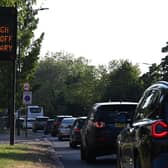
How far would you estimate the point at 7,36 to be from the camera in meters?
22.2

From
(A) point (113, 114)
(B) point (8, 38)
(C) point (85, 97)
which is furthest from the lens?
(C) point (85, 97)

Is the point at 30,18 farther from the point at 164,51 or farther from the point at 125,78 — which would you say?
the point at 125,78

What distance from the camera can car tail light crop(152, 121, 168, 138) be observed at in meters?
9.48

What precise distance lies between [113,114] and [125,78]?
67.9 metres

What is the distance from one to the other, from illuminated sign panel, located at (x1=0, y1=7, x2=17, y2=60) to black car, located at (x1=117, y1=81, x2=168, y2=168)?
11.0m

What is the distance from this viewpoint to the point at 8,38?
22.3 m

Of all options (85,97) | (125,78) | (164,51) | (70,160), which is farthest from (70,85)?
(70,160)

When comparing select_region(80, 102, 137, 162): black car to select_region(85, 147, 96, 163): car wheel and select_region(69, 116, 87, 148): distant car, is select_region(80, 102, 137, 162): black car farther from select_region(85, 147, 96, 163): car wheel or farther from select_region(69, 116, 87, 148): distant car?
select_region(69, 116, 87, 148): distant car

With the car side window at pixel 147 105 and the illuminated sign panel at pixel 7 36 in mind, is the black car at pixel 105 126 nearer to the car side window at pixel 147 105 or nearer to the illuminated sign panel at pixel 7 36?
the illuminated sign panel at pixel 7 36

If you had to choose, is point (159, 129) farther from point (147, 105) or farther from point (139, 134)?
point (147, 105)

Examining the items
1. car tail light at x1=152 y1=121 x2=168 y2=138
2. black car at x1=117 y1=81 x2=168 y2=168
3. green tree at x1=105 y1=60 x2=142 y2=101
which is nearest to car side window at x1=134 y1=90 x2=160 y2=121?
black car at x1=117 y1=81 x2=168 y2=168

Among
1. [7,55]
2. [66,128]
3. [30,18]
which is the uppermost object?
[30,18]

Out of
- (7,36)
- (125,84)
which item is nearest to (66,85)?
(125,84)

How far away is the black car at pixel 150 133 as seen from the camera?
9484 mm
